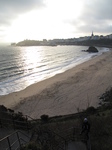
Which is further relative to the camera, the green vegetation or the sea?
the sea

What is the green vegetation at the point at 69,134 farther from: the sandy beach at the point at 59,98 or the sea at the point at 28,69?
the sea at the point at 28,69

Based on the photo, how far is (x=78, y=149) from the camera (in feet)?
26.3

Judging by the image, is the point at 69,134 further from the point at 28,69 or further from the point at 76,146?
the point at 28,69

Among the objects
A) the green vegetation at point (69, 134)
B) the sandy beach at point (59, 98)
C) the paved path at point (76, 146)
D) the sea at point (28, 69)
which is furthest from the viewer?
the sea at point (28, 69)

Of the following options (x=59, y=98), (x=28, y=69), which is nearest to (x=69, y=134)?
(x=59, y=98)

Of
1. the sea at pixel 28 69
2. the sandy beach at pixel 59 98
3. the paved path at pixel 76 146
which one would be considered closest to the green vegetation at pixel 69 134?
the paved path at pixel 76 146

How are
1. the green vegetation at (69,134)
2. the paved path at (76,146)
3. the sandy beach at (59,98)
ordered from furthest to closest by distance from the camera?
1. the sandy beach at (59,98)
2. the paved path at (76,146)
3. the green vegetation at (69,134)

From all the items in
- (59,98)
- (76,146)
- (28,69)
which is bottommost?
(59,98)

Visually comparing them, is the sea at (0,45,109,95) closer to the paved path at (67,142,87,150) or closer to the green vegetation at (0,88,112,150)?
the green vegetation at (0,88,112,150)

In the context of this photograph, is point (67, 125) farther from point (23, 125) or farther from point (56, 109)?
Result: point (56, 109)

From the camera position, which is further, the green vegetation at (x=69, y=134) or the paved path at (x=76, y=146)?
the paved path at (x=76, y=146)

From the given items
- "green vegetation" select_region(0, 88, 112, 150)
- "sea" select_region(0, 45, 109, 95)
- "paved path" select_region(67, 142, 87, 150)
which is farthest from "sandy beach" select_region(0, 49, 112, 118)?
"paved path" select_region(67, 142, 87, 150)

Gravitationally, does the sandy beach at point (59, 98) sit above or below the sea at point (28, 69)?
below

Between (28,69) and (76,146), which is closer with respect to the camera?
(76,146)
